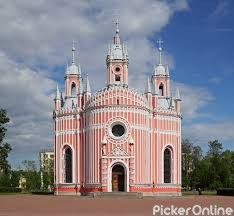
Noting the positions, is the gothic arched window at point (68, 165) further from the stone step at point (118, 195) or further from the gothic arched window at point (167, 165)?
the gothic arched window at point (167, 165)

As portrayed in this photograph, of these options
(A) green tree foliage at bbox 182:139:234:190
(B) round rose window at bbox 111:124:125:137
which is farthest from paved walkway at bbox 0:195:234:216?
(A) green tree foliage at bbox 182:139:234:190

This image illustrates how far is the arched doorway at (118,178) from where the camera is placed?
73.4m

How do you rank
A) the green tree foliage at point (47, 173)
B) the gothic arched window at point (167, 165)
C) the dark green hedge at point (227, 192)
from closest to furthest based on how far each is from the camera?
1. the dark green hedge at point (227, 192)
2. the gothic arched window at point (167, 165)
3. the green tree foliage at point (47, 173)

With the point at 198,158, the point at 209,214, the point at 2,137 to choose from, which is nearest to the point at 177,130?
the point at 2,137

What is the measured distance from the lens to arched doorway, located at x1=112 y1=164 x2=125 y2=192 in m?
73.4

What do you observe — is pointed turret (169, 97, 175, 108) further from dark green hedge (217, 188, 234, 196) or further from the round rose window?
dark green hedge (217, 188, 234, 196)

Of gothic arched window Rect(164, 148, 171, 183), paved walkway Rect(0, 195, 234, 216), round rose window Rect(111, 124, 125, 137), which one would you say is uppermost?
round rose window Rect(111, 124, 125, 137)

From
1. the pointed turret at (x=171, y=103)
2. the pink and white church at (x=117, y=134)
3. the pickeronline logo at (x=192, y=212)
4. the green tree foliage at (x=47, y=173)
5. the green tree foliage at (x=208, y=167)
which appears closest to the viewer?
the pickeronline logo at (x=192, y=212)

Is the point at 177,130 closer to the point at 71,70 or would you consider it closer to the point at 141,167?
the point at 141,167

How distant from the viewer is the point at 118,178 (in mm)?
73625

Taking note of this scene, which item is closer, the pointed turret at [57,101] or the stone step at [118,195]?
the stone step at [118,195]

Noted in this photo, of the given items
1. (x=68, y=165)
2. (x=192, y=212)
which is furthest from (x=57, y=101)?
(x=192, y=212)

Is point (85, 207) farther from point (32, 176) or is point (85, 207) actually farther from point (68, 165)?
point (32, 176)

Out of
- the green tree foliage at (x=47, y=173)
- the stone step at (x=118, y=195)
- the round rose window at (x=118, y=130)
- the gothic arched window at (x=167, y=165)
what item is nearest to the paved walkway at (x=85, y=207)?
the stone step at (x=118, y=195)
